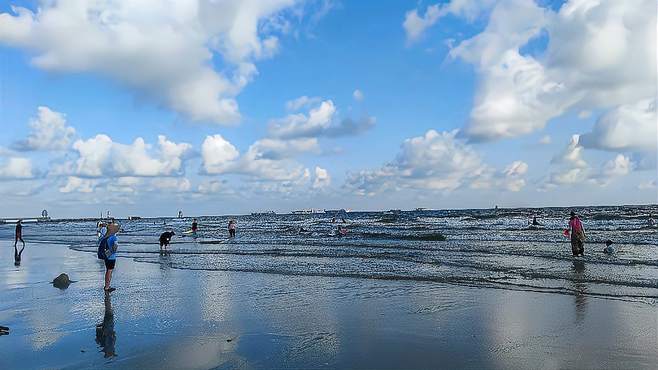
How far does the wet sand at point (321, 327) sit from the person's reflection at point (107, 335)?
0.13 ft

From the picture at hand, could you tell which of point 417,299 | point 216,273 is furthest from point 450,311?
point 216,273

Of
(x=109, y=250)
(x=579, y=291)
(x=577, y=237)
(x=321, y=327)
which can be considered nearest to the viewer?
(x=321, y=327)

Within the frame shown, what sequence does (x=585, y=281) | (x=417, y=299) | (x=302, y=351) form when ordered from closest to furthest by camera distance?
(x=302, y=351)
(x=417, y=299)
(x=585, y=281)

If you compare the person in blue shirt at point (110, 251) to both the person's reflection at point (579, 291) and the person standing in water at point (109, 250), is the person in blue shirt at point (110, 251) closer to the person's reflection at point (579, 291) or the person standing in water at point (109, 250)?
the person standing in water at point (109, 250)

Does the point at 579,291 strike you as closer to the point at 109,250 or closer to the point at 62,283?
the point at 109,250

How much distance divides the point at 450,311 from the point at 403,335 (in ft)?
7.79

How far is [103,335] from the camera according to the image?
9.10 m

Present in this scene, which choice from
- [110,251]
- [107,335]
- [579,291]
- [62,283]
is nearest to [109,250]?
[110,251]

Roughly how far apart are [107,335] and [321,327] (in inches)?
151

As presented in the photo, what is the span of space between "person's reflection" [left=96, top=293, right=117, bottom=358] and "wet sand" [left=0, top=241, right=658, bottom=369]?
1.6 inches

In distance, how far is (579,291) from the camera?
12984mm

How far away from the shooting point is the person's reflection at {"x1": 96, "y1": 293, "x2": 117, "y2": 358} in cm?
816

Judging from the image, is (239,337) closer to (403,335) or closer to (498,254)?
(403,335)

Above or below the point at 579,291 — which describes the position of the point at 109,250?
above
